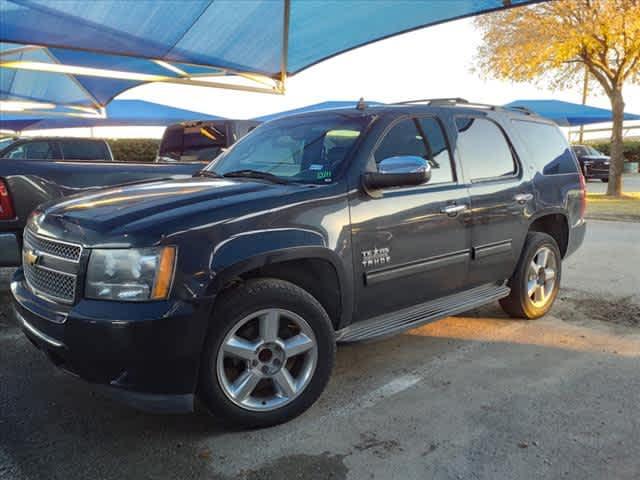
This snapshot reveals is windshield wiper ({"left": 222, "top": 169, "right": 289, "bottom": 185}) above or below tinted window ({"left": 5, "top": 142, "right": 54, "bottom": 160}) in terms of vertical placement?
below

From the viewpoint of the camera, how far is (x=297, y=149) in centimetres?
386

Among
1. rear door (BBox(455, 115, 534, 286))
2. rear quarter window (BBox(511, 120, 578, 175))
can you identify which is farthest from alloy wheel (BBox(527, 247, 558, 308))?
rear quarter window (BBox(511, 120, 578, 175))

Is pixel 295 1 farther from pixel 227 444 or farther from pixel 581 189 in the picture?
pixel 227 444

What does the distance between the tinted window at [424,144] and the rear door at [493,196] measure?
0.58 feet

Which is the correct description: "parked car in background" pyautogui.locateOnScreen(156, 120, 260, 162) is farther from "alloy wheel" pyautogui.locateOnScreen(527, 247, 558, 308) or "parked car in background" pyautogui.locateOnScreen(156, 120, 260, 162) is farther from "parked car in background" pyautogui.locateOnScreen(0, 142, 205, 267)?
"alloy wheel" pyautogui.locateOnScreen(527, 247, 558, 308)

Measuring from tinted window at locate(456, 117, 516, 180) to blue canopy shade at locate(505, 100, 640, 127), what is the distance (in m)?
22.4

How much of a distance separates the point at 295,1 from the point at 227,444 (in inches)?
327

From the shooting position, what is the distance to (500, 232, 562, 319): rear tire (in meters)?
4.57

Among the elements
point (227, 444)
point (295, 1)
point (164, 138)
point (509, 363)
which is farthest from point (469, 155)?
point (295, 1)

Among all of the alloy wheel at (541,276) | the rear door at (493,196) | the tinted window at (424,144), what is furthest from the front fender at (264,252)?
the alloy wheel at (541,276)

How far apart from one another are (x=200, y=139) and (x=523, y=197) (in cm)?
511

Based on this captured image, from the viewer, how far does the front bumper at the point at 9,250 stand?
4660mm

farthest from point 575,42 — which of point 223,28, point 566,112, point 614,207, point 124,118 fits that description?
point 124,118

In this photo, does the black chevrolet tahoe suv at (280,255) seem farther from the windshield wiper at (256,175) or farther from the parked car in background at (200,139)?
the parked car in background at (200,139)
